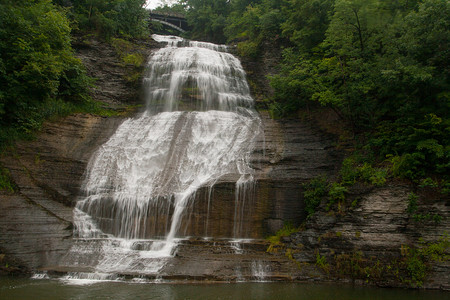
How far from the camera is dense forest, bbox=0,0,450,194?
12.1 meters

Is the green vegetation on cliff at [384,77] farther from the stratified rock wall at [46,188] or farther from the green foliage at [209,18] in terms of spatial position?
the green foliage at [209,18]

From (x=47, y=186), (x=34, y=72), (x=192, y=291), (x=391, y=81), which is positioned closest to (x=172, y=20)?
(x=34, y=72)

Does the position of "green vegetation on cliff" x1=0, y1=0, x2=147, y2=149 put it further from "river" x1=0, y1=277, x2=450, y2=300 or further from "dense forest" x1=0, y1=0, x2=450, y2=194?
"river" x1=0, y1=277, x2=450, y2=300

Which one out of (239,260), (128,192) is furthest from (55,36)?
(239,260)

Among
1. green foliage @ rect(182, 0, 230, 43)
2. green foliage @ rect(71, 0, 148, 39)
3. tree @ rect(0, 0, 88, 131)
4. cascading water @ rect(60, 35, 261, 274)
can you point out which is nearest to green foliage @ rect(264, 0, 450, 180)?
cascading water @ rect(60, 35, 261, 274)

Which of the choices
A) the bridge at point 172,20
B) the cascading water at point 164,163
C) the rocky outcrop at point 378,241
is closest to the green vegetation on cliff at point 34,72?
the cascading water at point 164,163

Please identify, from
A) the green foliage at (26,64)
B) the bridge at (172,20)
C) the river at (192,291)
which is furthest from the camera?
the bridge at (172,20)

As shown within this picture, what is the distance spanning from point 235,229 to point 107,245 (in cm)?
508

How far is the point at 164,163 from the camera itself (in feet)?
53.5

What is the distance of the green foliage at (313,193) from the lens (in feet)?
43.7

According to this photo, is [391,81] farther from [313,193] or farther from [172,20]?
[172,20]

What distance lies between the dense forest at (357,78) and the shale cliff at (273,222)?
1.25 m

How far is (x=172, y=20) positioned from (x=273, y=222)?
37.8 m

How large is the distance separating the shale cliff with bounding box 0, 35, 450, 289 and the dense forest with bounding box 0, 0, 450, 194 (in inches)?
49.3
